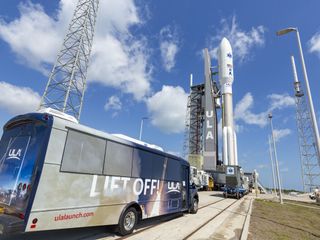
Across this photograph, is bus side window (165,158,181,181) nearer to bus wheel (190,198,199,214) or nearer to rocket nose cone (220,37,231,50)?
bus wheel (190,198,199,214)

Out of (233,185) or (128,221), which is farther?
(233,185)

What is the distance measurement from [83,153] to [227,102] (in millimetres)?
47115

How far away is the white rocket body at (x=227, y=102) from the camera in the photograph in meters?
47.1

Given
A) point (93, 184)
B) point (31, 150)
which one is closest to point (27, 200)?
point (31, 150)

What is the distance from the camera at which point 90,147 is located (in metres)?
6.29

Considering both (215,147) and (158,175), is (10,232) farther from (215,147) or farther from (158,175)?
(215,147)

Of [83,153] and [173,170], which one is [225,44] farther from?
[83,153]

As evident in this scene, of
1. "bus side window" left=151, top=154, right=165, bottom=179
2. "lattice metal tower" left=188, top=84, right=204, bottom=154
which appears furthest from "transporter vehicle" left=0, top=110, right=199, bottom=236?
"lattice metal tower" left=188, top=84, right=204, bottom=154

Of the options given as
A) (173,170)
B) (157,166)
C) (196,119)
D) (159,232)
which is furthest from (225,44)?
(159,232)

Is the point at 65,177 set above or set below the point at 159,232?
above

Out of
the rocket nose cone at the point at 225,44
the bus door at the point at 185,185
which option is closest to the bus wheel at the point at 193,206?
the bus door at the point at 185,185

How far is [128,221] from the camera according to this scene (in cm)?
→ 741

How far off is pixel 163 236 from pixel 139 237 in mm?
824

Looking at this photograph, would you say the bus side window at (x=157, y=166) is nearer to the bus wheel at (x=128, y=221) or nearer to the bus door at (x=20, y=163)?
the bus wheel at (x=128, y=221)
